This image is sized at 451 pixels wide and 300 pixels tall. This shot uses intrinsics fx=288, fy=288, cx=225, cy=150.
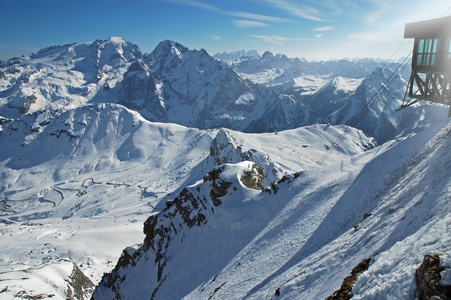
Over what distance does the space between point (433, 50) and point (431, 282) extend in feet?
54.7

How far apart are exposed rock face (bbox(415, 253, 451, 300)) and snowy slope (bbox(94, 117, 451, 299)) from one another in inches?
14.9

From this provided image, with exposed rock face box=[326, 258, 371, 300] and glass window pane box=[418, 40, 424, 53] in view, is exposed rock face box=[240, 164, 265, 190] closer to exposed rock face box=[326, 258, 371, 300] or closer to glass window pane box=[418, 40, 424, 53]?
glass window pane box=[418, 40, 424, 53]

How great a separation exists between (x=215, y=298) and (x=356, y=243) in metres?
12.3

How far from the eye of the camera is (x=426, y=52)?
→ 719 inches

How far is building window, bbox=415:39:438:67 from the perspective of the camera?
17802 mm

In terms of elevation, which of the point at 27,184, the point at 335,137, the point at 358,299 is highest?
the point at 358,299

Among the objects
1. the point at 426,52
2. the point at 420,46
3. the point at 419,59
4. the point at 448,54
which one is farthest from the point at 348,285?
the point at 420,46

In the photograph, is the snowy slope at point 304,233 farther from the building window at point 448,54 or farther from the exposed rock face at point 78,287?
the exposed rock face at point 78,287

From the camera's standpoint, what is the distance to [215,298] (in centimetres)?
2156

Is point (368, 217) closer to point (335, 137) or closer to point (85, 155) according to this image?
point (335, 137)

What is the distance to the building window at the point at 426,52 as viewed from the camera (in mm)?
17802

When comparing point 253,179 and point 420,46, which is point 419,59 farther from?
point 253,179

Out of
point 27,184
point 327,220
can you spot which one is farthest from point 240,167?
point 27,184

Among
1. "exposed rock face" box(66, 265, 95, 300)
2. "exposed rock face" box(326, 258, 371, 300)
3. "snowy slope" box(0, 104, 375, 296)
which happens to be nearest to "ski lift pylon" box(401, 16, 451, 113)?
"exposed rock face" box(326, 258, 371, 300)
